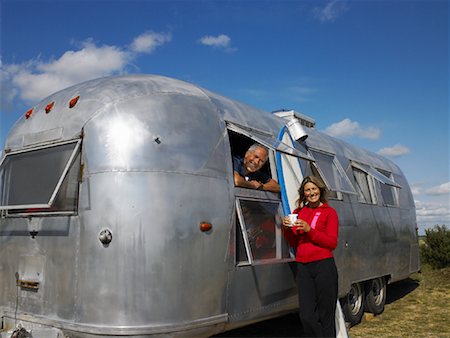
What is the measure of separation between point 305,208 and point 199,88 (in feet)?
5.64

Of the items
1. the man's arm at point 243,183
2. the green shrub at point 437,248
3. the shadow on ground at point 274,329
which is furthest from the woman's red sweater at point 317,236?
the green shrub at point 437,248

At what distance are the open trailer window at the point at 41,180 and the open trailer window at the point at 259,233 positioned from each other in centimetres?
159

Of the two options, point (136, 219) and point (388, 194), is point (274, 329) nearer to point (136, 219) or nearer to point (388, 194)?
point (388, 194)

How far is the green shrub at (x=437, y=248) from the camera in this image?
1354 cm

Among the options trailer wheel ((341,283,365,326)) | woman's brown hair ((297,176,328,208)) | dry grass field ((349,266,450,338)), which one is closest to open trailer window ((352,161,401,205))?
trailer wheel ((341,283,365,326))

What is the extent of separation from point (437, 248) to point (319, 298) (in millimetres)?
10724

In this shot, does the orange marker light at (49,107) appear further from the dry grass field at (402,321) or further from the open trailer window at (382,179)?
the open trailer window at (382,179)

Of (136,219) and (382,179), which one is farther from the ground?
(382,179)

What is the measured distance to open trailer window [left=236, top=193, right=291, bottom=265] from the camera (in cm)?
454

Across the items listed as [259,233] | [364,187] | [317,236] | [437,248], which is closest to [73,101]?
[259,233]

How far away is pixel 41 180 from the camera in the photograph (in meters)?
4.45

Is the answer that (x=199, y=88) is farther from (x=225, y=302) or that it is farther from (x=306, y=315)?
(x=306, y=315)

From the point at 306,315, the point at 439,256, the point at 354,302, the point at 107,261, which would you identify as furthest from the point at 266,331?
the point at 439,256

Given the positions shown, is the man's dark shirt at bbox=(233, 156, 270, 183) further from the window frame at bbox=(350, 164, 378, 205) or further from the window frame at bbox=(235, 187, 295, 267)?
the window frame at bbox=(350, 164, 378, 205)
